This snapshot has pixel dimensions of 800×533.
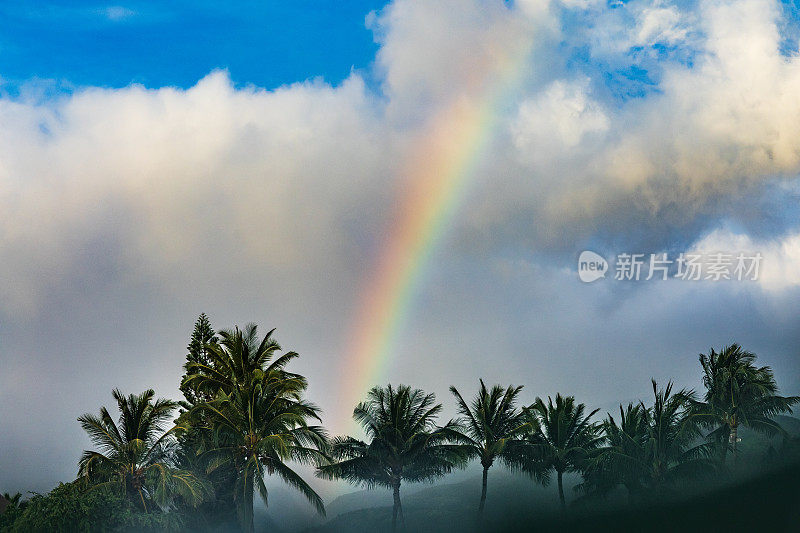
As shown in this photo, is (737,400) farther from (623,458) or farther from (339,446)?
(339,446)

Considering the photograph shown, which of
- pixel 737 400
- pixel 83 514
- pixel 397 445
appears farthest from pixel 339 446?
pixel 737 400

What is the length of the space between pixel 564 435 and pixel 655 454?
662cm

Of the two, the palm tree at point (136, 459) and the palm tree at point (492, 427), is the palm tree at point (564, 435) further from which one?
the palm tree at point (136, 459)

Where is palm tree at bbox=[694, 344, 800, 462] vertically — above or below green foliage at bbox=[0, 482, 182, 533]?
above

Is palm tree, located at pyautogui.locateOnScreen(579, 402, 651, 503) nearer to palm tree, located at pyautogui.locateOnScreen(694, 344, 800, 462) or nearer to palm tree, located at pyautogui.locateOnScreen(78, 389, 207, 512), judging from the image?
palm tree, located at pyautogui.locateOnScreen(694, 344, 800, 462)

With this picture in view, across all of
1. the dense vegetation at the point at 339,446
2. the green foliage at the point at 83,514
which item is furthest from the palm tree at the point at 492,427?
the green foliage at the point at 83,514

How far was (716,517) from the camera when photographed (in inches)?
Result: 1668

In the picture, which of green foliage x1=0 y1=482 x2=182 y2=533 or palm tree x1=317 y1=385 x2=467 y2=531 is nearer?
green foliage x1=0 y1=482 x2=182 y2=533

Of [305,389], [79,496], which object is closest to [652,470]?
[305,389]

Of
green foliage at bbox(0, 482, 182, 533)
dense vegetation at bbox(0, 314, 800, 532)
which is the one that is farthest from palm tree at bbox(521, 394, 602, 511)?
green foliage at bbox(0, 482, 182, 533)

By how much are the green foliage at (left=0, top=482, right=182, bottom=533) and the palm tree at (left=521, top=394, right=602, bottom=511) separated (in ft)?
88.6

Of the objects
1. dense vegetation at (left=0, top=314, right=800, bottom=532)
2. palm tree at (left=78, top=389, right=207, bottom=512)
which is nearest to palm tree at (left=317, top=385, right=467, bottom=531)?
dense vegetation at (left=0, top=314, right=800, bottom=532)

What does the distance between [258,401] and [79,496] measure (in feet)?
32.9

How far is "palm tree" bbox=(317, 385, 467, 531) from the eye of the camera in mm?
47500
